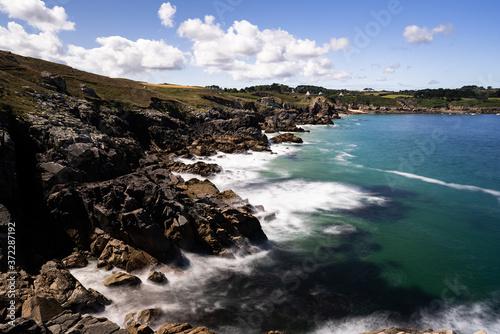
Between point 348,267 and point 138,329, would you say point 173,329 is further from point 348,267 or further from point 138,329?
point 348,267

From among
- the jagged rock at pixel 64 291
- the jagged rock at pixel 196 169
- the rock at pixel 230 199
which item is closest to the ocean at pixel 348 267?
the jagged rock at pixel 64 291

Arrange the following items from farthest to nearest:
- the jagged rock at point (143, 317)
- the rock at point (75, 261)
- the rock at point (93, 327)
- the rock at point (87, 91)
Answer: the rock at point (87, 91), the rock at point (75, 261), the jagged rock at point (143, 317), the rock at point (93, 327)

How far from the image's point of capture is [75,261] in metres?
19.3

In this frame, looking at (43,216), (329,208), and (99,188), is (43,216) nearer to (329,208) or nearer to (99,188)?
(99,188)

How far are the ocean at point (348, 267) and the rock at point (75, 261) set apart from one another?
0.54 meters

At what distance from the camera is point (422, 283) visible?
795 inches

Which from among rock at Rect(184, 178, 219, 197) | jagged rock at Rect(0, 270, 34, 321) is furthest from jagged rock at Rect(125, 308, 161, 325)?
rock at Rect(184, 178, 219, 197)

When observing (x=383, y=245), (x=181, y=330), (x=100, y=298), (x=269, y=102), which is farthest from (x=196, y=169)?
(x=269, y=102)

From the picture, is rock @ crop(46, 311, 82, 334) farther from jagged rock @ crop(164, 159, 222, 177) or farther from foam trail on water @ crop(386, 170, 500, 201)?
foam trail on water @ crop(386, 170, 500, 201)

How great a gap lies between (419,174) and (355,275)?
36.3m

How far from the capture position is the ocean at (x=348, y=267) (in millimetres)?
16531

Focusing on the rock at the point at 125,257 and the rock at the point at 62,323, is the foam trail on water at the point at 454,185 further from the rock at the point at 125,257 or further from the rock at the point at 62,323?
the rock at the point at 62,323

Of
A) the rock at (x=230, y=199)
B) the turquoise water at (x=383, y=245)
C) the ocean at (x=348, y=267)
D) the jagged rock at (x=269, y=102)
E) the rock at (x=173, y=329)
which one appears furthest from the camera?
the jagged rock at (x=269, y=102)

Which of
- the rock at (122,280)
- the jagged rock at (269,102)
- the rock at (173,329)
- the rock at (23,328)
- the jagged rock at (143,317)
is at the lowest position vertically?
the jagged rock at (143,317)
